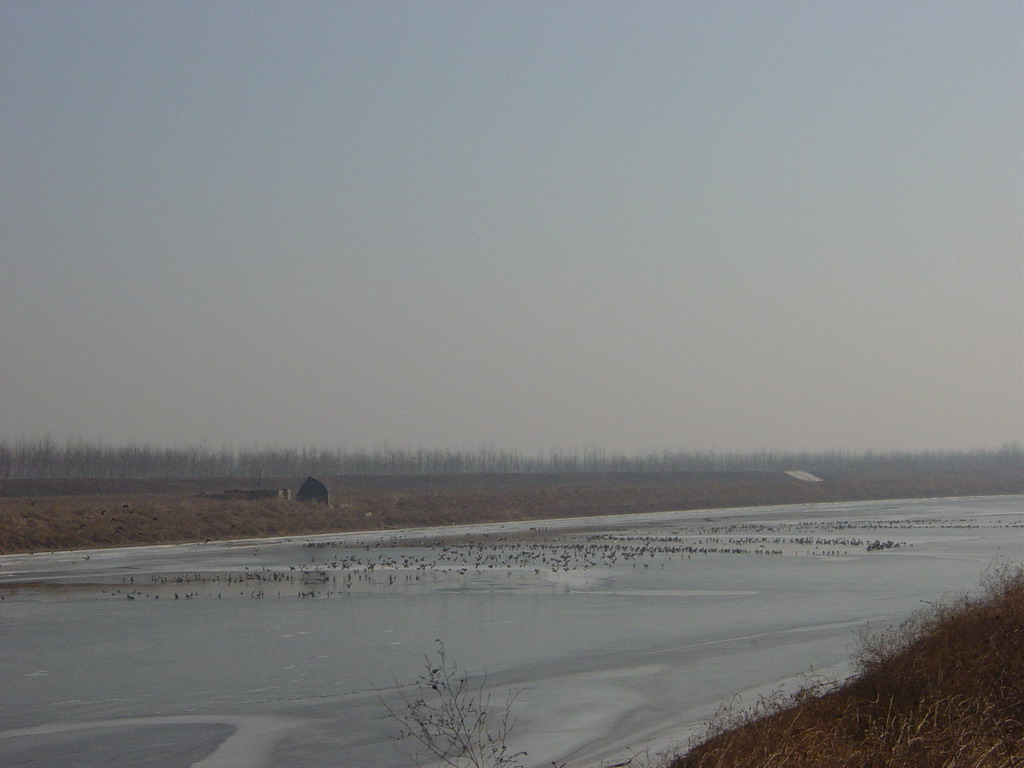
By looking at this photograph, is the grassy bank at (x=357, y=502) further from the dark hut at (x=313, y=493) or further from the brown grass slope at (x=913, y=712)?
the brown grass slope at (x=913, y=712)

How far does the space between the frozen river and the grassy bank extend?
606cm

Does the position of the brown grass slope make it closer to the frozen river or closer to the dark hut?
the frozen river

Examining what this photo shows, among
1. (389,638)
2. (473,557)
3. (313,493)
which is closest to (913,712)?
→ (389,638)

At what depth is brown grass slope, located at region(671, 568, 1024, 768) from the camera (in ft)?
27.5

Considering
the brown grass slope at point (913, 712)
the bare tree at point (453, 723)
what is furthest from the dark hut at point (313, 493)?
the brown grass slope at point (913, 712)

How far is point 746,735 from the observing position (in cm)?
989

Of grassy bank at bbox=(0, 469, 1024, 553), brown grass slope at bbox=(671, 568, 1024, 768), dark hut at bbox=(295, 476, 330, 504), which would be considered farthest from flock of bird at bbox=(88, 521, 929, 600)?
brown grass slope at bbox=(671, 568, 1024, 768)

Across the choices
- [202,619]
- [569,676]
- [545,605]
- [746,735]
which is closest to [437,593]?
[545,605]

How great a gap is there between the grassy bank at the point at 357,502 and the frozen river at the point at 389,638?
606 centimetres

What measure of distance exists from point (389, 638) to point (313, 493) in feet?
138

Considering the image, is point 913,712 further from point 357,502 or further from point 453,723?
point 357,502

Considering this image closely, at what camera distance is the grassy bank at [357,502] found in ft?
143

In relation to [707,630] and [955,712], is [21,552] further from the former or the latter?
[955,712]

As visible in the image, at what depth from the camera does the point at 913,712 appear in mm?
11086
